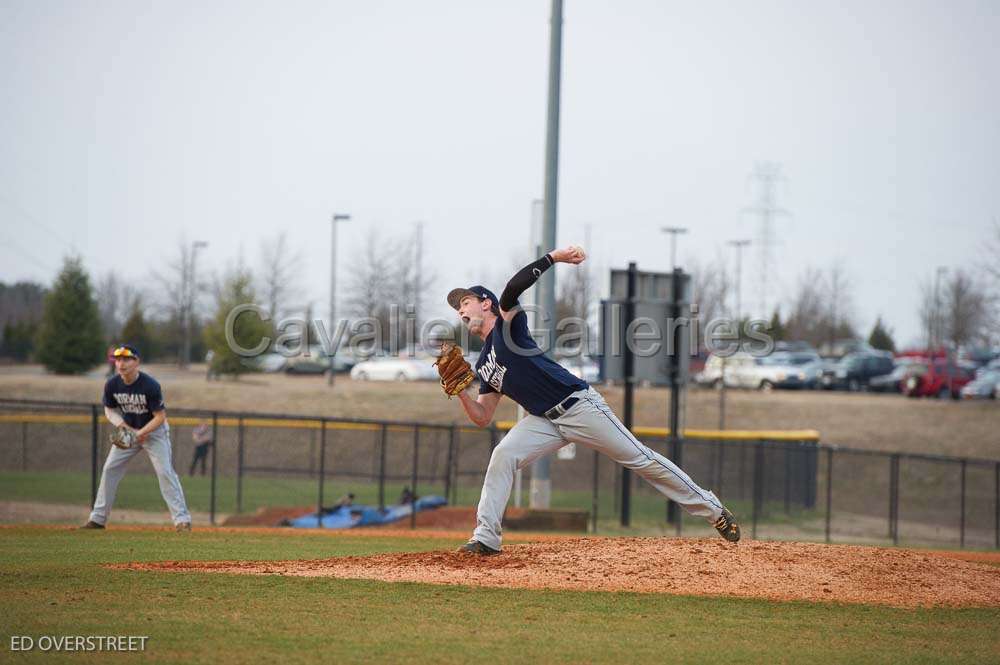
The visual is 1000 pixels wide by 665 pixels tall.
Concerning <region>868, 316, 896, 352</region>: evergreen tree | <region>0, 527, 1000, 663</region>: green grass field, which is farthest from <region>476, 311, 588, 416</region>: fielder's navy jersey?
<region>868, 316, 896, 352</region>: evergreen tree

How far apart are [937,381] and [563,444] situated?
134 feet

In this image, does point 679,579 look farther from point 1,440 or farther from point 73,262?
point 73,262

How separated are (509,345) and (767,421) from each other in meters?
33.5

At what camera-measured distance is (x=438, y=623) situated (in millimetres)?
6180

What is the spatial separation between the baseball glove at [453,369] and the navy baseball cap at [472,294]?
0.32 meters

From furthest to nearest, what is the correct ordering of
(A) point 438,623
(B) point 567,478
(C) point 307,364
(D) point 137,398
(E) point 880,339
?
(E) point 880,339
(C) point 307,364
(B) point 567,478
(D) point 137,398
(A) point 438,623

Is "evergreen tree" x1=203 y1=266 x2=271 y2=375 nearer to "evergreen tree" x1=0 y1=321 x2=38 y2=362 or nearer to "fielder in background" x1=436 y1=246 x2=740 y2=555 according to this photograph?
"evergreen tree" x1=0 y1=321 x2=38 y2=362

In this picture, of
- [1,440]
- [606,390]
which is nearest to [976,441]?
[606,390]

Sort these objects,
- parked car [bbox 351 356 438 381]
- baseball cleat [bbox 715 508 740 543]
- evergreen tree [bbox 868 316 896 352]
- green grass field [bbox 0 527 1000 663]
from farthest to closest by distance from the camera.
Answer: evergreen tree [bbox 868 316 896 352] → parked car [bbox 351 356 438 381] → baseball cleat [bbox 715 508 740 543] → green grass field [bbox 0 527 1000 663]

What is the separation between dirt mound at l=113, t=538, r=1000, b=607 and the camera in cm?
747

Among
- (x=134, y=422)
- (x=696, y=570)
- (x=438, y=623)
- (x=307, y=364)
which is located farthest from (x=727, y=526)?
(x=307, y=364)

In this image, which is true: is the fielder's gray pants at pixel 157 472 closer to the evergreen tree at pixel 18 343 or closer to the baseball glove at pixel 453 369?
the baseball glove at pixel 453 369

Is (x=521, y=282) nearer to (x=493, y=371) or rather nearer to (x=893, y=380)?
(x=493, y=371)

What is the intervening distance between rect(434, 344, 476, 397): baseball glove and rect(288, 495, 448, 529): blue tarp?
10592 millimetres
